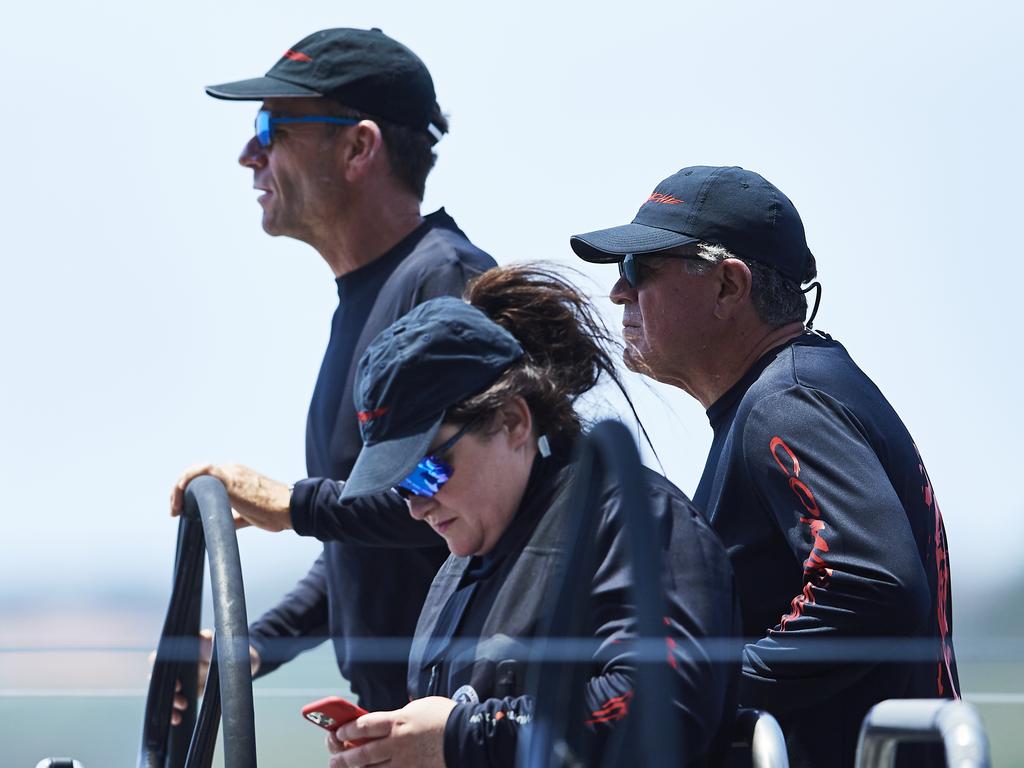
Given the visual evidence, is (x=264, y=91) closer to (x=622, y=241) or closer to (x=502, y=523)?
(x=622, y=241)

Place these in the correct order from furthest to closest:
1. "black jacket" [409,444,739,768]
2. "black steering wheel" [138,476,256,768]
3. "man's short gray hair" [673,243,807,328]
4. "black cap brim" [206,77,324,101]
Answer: "black cap brim" [206,77,324,101] → "man's short gray hair" [673,243,807,328] → "black steering wheel" [138,476,256,768] → "black jacket" [409,444,739,768]

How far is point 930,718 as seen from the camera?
1210 millimetres

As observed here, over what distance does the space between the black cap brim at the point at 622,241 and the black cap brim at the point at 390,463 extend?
44cm

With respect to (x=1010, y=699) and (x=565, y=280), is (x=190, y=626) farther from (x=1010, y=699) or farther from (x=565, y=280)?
(x=1010, y=699)

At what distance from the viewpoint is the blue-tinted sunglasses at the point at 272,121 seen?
235 cm

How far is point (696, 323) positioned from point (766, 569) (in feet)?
1.08

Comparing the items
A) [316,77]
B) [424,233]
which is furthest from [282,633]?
[316,77]

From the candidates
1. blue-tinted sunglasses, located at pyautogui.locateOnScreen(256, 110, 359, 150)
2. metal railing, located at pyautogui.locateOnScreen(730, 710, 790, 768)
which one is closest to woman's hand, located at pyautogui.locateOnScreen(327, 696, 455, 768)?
metal railing, located at pyautogui.locateOnScreen(730, 710, 790, 768)

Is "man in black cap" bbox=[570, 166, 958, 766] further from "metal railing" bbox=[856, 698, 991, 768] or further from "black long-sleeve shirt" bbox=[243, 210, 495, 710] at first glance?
"black long-sleeve shirt" bbox=[243, 210, 495, 710]

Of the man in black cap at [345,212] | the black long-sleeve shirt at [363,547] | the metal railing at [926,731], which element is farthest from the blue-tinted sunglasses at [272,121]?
the metal railing at [926,731]

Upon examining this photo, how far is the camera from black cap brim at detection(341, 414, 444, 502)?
1499 mm

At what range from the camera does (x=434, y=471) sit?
153 cm

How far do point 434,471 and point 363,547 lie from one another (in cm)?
68

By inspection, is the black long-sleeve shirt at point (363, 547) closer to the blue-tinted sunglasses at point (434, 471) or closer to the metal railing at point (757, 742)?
the blue-tinted sunglasses at point (434, 471)
